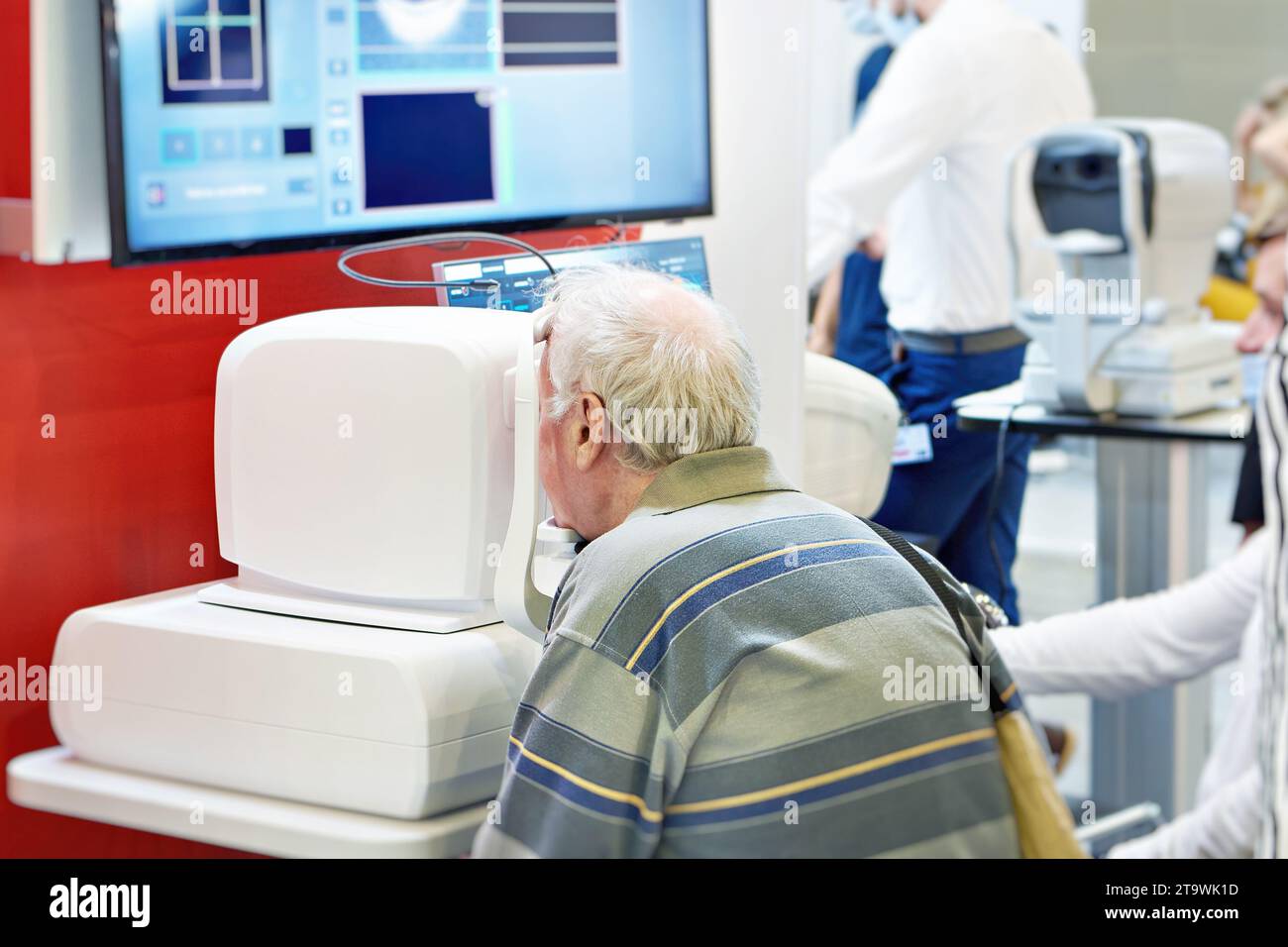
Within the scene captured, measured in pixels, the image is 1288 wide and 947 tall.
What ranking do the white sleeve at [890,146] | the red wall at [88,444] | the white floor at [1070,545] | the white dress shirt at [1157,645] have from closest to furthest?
the red wall at [88,444]
the white dress shirt at [1157,645]
the white sleeve at [890,146]
the white floor at [1070,545]

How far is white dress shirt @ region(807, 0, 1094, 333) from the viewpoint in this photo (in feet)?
11.0

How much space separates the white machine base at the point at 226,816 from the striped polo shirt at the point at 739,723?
0.51 feet

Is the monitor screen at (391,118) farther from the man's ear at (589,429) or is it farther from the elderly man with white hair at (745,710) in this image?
the elderly man with white hair at (745,710)

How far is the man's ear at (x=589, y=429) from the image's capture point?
4.62 feet

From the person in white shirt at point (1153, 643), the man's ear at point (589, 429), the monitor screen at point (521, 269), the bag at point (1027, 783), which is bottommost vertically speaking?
the person in white shirt at point (1153, 643)

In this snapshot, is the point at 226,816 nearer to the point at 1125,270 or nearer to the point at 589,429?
the point at 589,429

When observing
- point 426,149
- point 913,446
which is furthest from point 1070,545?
point 426,149

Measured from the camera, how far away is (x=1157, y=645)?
2.50 m

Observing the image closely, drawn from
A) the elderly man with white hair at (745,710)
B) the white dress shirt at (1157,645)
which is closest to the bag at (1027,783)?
the elderly man with white hair at (745,710)

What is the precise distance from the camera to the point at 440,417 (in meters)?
1.47

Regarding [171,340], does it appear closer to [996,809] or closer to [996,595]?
[996,809]

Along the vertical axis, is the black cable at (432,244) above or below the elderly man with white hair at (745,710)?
above

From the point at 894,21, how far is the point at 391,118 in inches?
105
